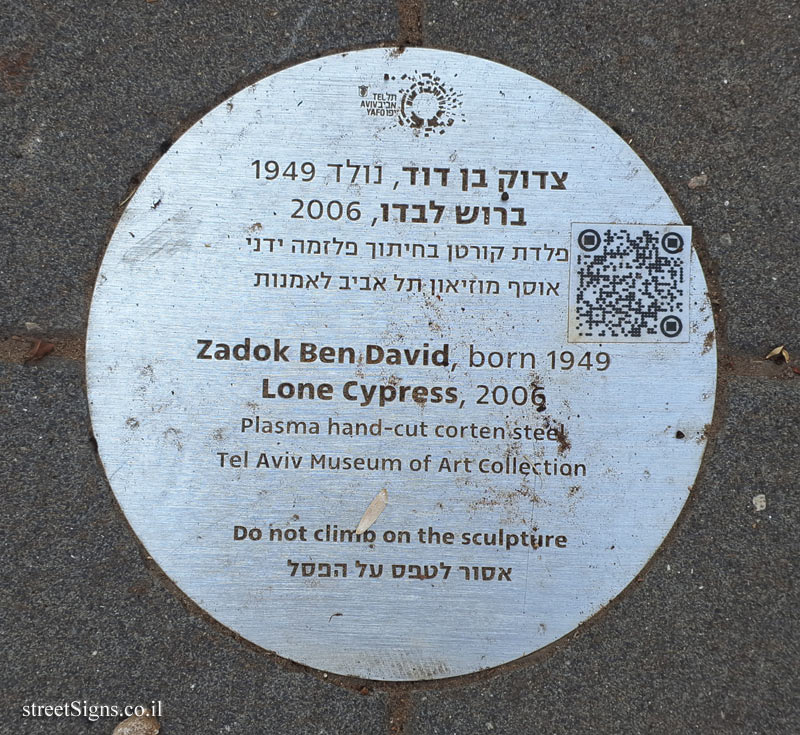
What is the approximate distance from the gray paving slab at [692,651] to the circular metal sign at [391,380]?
0.09 metres

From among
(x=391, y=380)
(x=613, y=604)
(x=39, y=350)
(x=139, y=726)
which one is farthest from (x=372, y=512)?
(x=39, y=350)

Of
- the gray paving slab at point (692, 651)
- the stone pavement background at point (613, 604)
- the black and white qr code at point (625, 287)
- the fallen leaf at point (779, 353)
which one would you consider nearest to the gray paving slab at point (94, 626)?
the stone pavement background at point (613, 604)

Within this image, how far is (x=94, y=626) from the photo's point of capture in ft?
4.13

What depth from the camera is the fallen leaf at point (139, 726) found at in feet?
4.06

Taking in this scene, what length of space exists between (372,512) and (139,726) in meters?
0.67

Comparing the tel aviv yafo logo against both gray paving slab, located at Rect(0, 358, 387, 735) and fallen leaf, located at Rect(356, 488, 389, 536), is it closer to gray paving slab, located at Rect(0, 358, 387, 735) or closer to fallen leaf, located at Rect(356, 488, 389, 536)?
fallen leaf, located at Rect(356, 488, 389, 536)

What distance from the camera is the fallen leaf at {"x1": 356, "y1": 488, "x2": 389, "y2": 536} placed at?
1238mm

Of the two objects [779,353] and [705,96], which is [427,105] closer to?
[705,96]

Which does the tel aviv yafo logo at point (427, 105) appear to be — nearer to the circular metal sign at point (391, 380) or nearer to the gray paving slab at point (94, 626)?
the circular metal sign at point (391, 380)

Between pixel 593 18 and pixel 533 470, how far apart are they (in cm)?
103

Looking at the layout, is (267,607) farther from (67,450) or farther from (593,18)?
(593,18)

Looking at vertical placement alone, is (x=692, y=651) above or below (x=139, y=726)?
above

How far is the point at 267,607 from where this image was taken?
1.23m

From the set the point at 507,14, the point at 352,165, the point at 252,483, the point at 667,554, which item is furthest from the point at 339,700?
the point at 507,14
